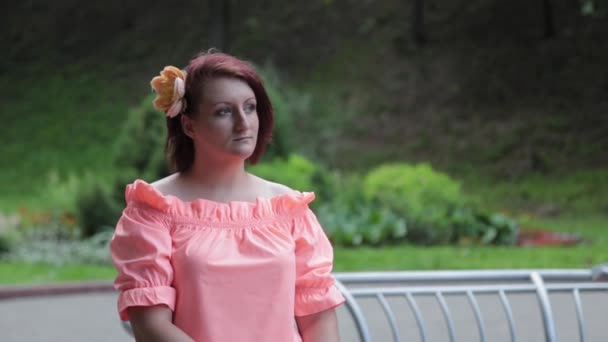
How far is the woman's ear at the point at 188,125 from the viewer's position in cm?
242

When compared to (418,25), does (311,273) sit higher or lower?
lower

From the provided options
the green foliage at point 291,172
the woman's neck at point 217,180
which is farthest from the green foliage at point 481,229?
the woman's neck at point 217,180

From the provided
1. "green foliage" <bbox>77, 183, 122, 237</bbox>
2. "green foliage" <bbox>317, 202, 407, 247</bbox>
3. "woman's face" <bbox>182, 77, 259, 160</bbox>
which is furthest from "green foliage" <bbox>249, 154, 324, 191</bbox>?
"woman's face" <bbox>182, 77, 259, 160</bbox>

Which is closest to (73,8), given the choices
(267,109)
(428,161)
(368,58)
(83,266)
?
(368,58)

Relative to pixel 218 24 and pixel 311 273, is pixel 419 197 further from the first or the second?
pixel 218 24

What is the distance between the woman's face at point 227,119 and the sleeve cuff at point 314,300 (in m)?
0.36

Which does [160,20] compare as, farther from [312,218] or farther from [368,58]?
[312,218]

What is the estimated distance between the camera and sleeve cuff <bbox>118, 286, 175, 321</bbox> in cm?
225

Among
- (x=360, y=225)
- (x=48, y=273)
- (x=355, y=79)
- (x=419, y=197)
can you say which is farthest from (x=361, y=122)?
(x=48, y=273)

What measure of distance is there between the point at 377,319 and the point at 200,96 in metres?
6.07

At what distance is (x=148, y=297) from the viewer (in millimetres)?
2250

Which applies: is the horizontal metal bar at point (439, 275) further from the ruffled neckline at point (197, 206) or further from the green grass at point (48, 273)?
the green grass at point (48, 273)

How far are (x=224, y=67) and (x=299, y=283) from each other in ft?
1.75

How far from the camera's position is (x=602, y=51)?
24.8 m
